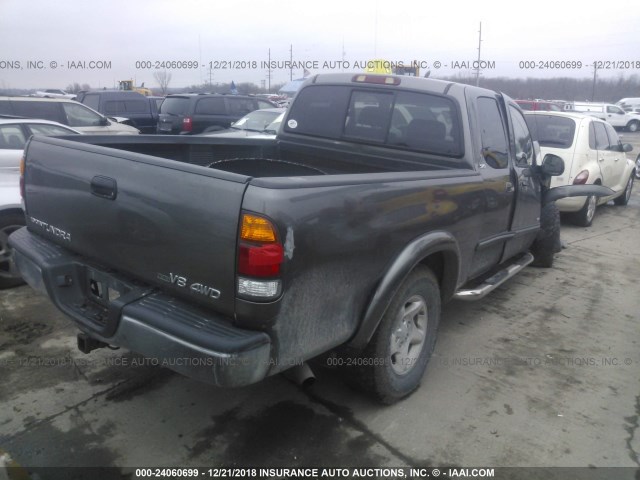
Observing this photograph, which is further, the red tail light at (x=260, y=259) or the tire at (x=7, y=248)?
the tire at (x=7, y=248)

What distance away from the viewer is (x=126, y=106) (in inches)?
675

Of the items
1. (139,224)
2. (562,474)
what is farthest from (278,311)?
(562,474)

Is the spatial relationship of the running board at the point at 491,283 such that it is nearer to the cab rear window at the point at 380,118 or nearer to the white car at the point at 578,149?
the cab rear window at the point at 380,118

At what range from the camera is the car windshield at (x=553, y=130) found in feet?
27.4

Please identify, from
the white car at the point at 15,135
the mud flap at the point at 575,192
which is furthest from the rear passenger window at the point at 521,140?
the white car at the point at 15,135

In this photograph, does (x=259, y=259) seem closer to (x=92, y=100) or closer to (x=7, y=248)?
(x=7, y=248)

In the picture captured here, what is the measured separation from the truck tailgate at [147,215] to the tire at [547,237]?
4.32 m

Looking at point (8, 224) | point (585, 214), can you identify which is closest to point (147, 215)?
point (8, 224)

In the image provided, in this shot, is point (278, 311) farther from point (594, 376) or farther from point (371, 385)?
point (594, 376)

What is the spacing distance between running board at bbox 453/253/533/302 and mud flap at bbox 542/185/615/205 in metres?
0.65

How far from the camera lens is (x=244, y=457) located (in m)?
2.85

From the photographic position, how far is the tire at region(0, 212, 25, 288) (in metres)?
4.85

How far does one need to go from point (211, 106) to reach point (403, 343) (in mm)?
12427

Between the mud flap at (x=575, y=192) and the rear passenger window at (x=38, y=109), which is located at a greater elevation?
the rear passenger window at (x=38, y=109)
